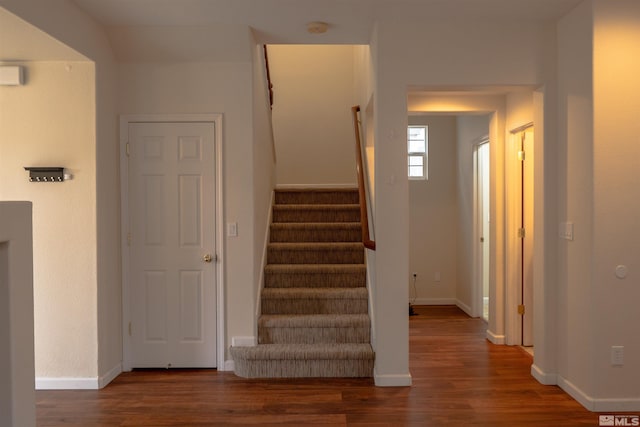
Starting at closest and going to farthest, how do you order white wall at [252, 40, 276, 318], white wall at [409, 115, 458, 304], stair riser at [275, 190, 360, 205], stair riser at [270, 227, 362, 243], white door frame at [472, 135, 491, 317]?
white wall at [252, 40, 276, 318], stair riser at [270, 227, 362, 243], stair riser at [275, 190, 360, 205], white door frame at [472, 135, 491, 317], white wall at [409, 115, 458, 304]

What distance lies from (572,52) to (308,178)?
3755mm

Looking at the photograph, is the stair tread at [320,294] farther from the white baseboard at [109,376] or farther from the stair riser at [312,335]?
the white baseboard at [109,376]

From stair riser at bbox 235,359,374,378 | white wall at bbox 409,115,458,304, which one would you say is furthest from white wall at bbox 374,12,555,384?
white wall at bbox 409,115,458,304

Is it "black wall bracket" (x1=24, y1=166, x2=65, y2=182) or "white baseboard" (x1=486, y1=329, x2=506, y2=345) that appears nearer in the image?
"black wall bracket" (x1=24, y1=166, x2=65, y2=182)

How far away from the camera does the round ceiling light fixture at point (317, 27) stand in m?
3.59

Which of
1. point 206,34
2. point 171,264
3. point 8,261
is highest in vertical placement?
point 206,34

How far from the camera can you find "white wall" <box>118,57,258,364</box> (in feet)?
13.0

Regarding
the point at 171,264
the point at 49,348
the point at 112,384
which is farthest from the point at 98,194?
the point at 112,384

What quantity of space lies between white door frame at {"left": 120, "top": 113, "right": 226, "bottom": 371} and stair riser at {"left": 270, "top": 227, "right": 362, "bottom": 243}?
104cm

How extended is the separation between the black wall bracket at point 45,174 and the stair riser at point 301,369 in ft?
6.26

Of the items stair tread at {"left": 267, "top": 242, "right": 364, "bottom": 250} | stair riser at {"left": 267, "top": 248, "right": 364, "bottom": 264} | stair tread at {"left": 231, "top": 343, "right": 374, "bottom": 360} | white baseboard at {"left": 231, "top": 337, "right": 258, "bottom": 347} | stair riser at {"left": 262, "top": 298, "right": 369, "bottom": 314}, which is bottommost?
stair tread at {"left": 231, "top": 343, "right": 374, "bottom": 360}

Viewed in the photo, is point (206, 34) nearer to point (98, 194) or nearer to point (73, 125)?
point (73, 125)

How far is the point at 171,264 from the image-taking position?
4.02 m

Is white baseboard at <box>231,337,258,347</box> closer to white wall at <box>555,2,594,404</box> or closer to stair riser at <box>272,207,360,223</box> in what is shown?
stair riser at <box>272,207,360,223</box>
